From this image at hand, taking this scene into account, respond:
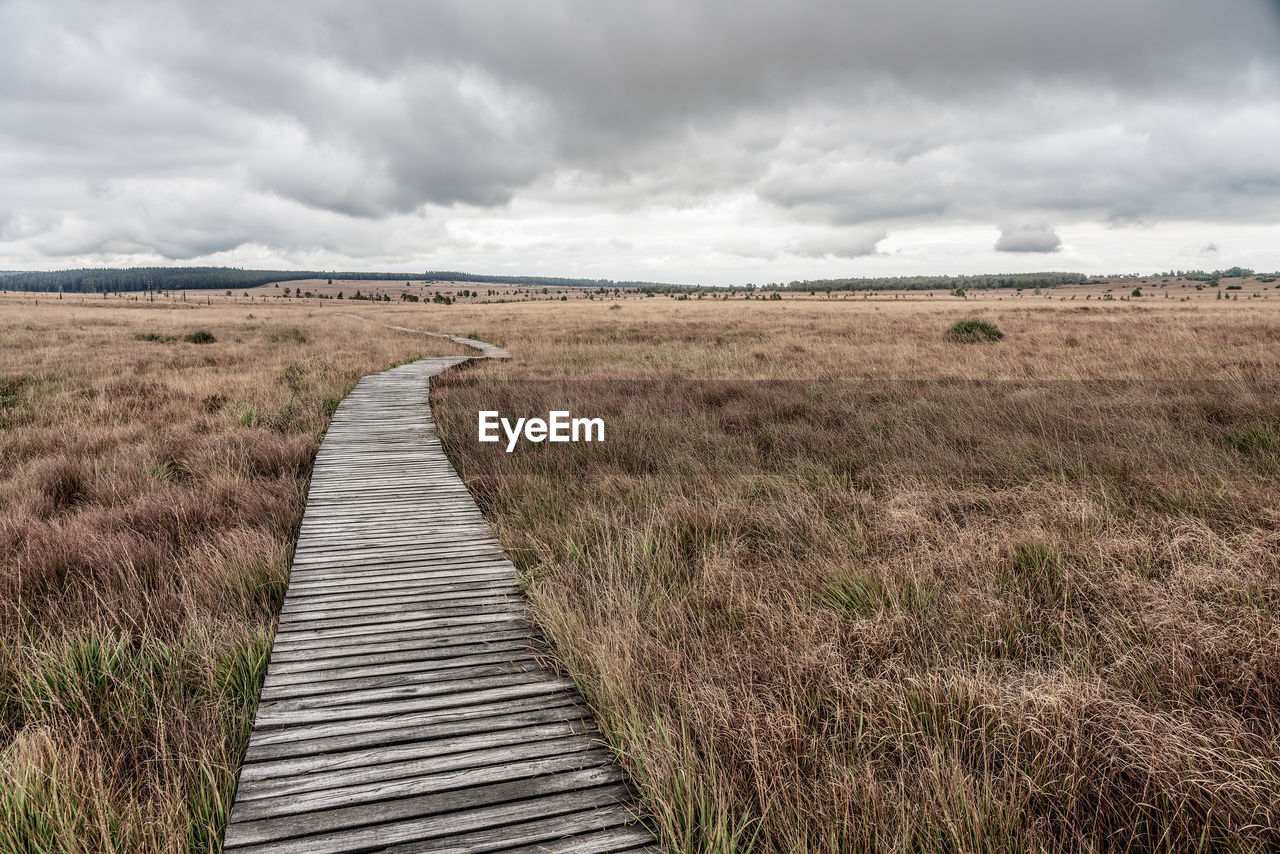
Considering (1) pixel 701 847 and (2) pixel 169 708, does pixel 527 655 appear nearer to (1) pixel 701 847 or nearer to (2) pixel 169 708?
(1) pixel 701 847

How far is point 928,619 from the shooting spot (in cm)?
361

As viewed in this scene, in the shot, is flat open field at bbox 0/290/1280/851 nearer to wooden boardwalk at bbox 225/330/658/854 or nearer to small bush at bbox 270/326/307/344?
wooden boardwalk at bbox 225/330/658/854

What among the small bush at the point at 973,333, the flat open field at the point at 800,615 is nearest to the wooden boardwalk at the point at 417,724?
the flat open field at the point at 800,615

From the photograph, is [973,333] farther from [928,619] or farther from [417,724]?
[417,724]

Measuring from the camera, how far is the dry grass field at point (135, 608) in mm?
→ 2441

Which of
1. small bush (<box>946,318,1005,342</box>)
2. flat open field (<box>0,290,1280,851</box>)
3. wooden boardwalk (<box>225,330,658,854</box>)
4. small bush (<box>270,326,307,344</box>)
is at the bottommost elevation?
wooden boardwalk (<box>225,330,658,854</box>)

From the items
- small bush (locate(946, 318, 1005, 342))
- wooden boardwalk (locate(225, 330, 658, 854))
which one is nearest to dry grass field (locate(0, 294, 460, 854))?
wooden boardwalk (locate(225, 330, 658, 854))

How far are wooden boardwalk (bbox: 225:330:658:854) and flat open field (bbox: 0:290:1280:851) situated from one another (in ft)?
0.61

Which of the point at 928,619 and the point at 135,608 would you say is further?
the point at 135,608

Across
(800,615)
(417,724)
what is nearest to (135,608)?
(417,724)

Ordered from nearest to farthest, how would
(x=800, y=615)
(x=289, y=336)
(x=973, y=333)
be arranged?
(x=800, y=615), (x=973, y=333), (x=289, y=336)

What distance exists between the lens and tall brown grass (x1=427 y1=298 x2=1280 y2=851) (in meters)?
2.34

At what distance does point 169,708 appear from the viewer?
3.12 m

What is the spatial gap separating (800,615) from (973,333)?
22586mm
